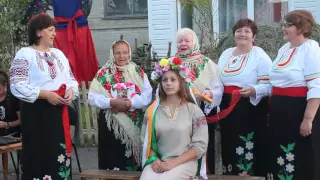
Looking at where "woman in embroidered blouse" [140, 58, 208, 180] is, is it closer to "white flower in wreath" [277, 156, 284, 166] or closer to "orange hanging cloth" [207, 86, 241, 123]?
"orange hanging cloth" [207, 86, 241, 123]

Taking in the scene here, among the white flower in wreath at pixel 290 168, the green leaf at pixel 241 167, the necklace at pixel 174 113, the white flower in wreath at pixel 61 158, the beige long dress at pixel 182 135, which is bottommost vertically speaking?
the green leaf at pixel 241 167

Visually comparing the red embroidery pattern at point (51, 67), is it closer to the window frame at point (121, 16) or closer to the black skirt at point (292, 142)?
the black skirt at point (292, 142)

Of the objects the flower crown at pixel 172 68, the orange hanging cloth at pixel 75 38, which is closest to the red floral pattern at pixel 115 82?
the flower crown at pixel 172 68

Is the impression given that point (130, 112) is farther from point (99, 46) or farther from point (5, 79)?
point (99, 46)

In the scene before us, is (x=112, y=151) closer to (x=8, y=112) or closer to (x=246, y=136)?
(x=246, y=136)

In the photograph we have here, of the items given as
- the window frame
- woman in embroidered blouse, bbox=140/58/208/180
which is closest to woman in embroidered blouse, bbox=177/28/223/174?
woman in embroidered blouse, bbox=140/58/208/180

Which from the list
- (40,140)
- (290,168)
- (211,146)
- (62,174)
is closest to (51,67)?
(40,140)

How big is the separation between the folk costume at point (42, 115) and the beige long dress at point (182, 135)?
2.93 feet

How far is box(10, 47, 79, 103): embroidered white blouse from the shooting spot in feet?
15.6

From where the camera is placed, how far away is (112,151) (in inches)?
210

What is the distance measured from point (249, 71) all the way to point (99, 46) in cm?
1205

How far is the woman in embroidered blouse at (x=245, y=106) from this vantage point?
199 inches

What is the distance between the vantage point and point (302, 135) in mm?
4656

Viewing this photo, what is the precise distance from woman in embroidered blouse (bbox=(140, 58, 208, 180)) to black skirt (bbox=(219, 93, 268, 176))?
0.51 m
